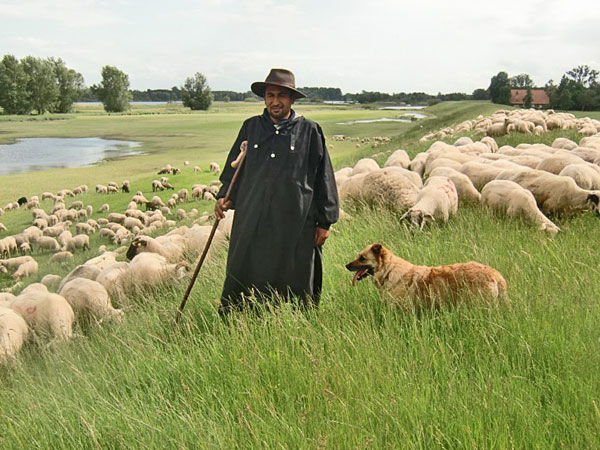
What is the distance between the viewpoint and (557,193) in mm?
6520

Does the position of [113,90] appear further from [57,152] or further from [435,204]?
[435,204]

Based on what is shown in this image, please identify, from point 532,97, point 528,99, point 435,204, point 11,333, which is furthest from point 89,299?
point 532,97

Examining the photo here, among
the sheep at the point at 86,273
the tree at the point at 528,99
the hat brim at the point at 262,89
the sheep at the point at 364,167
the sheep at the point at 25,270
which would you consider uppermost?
the tree at the point at 528,99

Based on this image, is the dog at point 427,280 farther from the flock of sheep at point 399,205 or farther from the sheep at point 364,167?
the sheep at point 364,167

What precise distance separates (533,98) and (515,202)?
56.6 m

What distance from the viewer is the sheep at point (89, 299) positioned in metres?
6.40

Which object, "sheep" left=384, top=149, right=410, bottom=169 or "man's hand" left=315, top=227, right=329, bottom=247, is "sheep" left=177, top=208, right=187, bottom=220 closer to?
"sheep" left=384, top=149, right=410, bottom=169

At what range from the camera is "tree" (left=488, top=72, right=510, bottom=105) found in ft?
179

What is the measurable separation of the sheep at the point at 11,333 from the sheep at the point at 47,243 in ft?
28.4

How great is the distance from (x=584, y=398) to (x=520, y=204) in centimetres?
401

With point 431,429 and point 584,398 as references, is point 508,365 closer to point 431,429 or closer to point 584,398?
point 584,398

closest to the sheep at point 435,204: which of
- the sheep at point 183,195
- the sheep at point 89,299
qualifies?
the sheep at point 89,299

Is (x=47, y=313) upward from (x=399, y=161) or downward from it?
downward

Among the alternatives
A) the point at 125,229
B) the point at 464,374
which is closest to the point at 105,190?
the point at 125,229
